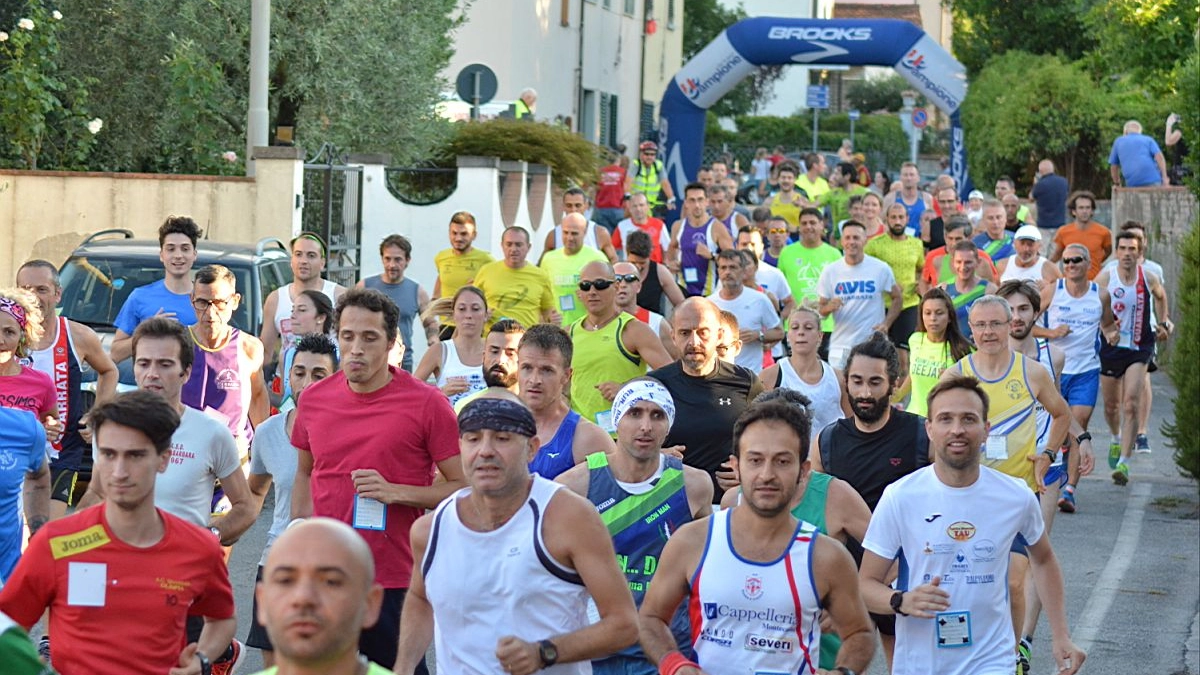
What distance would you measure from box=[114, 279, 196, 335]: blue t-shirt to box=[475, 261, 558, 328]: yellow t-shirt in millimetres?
2887

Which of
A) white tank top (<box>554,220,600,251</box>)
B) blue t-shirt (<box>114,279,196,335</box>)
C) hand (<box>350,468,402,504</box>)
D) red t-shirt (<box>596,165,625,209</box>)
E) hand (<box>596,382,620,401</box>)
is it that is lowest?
hand (<box>350,468,402,504</box>)

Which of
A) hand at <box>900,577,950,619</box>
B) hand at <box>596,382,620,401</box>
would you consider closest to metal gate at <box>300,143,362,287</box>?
hand at <box>596,382,620,401</box>

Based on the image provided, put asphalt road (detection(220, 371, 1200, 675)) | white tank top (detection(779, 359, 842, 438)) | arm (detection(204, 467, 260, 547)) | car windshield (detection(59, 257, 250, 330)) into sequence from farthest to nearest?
car windshield (detection(59, 257, 250, 330)) < white tank top (detection(779, 359, 842, 438)) < asphalt road (detection(220, 371, 1200, 675)) < arm (detection(204, 467, 260, 547))

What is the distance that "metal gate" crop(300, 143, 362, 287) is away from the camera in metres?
20.5

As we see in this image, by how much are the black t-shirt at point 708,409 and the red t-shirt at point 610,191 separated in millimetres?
18122

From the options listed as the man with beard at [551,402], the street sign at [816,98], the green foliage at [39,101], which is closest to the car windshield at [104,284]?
the man with beard at [551,402]

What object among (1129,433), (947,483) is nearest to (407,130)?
(1129,433)

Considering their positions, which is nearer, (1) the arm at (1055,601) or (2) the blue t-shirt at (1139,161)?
(1) the arm at (1055,601)

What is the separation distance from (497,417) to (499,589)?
47cm

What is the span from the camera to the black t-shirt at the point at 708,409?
8.84 m

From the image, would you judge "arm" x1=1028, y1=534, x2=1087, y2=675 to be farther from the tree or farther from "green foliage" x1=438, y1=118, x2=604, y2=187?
"green foliage" x1=438, y1=118, x2=604, y2=187

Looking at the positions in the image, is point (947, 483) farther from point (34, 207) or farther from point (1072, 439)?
point (34, 207)

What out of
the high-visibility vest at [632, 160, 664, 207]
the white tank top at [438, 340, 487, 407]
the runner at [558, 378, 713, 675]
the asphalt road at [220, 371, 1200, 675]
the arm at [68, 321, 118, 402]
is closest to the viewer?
the runner at [558, 378, 713, 675]

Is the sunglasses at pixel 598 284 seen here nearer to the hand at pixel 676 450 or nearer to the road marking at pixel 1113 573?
the hand at pixel 676 450
